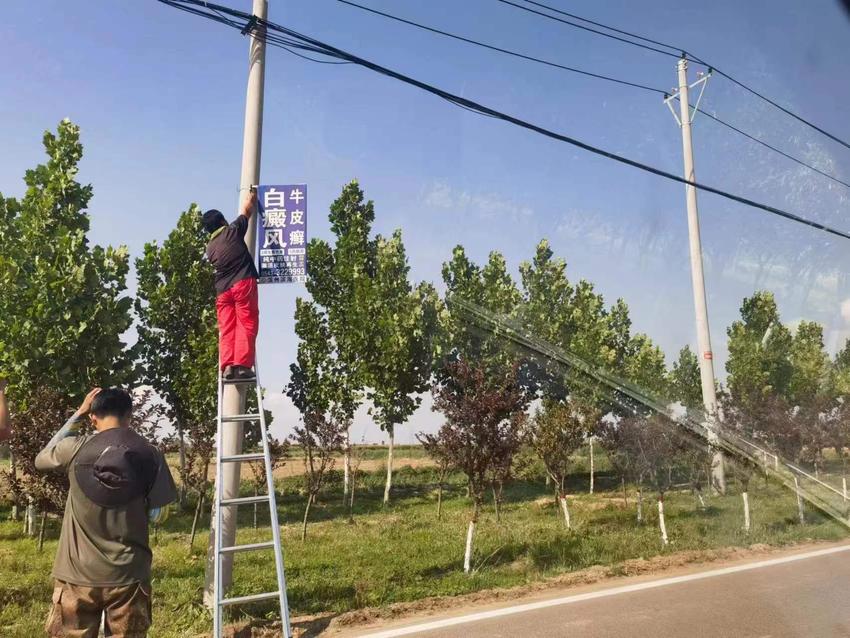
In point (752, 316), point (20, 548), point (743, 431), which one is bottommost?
point (20, 548)

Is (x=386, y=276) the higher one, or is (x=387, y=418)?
(x=386, y=276)

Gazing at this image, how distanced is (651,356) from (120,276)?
18.1 metres

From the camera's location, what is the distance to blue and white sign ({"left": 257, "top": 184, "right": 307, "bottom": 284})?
7.28 metres

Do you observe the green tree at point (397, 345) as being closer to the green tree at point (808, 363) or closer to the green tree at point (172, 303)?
the green tree at point (172, 303)

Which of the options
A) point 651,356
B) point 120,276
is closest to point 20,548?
point 120,276

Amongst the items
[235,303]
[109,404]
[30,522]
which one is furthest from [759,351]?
[30,522]

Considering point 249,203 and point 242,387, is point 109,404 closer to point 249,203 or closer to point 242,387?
point 242,387

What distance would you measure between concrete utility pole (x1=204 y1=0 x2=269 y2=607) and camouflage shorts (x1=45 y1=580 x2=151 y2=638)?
241 centimetres

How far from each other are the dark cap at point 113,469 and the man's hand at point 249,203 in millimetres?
3661

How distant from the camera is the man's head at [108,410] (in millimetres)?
4133

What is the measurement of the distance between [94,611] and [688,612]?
18.2ft

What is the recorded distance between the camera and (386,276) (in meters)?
26.3

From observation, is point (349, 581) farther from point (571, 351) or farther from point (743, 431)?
point (743, 431)

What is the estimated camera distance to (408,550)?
41.2 ft
